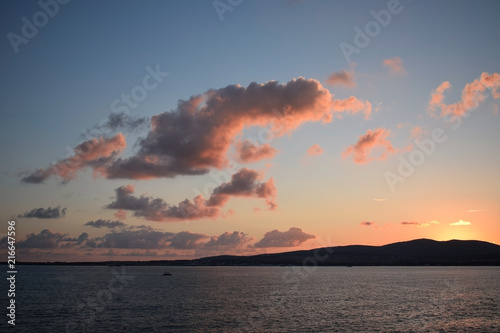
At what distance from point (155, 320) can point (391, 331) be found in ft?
148

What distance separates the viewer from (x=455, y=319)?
81.9 metres

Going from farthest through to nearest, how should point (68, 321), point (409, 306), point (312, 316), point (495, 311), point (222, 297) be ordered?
point (222, 297) → point (409, 306) → point (495, 311) → point (312, 316) → point (68, 321)

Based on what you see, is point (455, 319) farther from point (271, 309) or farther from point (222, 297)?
point (222, 297)

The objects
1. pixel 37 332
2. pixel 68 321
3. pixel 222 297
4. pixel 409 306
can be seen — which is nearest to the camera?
pixel 37 332

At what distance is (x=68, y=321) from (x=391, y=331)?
202 feet

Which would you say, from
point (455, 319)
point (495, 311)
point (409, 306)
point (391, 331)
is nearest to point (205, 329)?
point (391, 331)

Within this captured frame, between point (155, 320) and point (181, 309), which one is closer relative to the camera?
point (155, 320)

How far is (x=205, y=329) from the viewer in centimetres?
7188

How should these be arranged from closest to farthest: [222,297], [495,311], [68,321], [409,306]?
[68,321] → [495,311] → [409,306] → [222,297]

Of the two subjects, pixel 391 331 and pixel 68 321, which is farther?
pixel 68 321

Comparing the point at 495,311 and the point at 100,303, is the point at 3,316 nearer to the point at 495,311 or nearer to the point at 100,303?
the point at 100,303

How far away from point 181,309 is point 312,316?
31.9 meters

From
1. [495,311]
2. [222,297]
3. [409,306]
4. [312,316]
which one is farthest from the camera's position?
[222,297]

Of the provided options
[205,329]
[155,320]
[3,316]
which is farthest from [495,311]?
[3,316]
